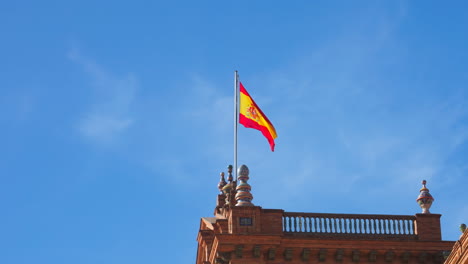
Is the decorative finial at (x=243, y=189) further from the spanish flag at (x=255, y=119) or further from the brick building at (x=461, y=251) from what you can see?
the brick building at (x=461, y=251)

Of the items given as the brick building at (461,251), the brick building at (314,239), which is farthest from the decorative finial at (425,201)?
the brick building at (461,251)

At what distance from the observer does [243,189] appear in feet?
155

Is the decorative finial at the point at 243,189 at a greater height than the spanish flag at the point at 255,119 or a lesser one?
lesser

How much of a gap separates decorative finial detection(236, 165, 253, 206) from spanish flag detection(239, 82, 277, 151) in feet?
18.9

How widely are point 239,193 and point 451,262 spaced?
10.7m

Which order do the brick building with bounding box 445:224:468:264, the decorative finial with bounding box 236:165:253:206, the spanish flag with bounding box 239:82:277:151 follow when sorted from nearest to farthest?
the brick building with bounding box 445:224:468:264 → the decorative finial with bounding box 236:165:253:206 → the spanish flag with bounding box 239:82:277:151

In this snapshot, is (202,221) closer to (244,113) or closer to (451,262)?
(244,113)

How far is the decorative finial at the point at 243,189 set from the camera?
47.2 metres

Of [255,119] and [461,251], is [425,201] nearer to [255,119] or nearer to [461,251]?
Answer: [255,119]

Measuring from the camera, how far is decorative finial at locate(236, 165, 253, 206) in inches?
1859

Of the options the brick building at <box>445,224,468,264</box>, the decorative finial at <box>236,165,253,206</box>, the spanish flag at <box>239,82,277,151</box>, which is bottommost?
the brick building at <box>445,224,468,264</box>

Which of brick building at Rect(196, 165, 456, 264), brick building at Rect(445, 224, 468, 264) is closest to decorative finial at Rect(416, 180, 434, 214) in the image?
brick building at Rect(196, 165, 456, 264)

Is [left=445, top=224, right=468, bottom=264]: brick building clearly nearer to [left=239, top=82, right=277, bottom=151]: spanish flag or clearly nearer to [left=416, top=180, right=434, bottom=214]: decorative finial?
[left=416, top=180, right=434, bottom=214]: decorative finial

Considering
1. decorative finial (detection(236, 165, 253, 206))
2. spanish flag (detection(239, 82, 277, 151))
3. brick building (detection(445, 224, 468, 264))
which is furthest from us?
spanish flag (detection(239, 82, 277, 151))
